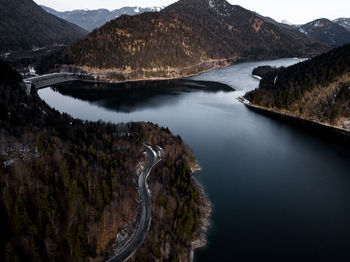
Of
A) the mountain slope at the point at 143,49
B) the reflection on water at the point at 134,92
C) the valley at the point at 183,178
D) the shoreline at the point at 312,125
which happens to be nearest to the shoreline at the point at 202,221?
the valley at the point at 183,178

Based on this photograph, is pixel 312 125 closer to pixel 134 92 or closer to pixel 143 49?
pixel 134 92

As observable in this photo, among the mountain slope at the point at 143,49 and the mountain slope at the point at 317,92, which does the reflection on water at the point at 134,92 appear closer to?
the mountain slope at the point at 143,49

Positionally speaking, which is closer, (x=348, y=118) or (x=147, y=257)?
(x=147, y=257)

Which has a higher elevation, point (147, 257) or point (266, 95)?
point (266, 95)

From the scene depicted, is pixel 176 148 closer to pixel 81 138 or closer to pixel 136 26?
pixel 81 138

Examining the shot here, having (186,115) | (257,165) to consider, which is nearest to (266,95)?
(186,115)

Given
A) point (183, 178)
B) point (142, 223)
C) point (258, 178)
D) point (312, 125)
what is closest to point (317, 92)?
point (312, 125)
